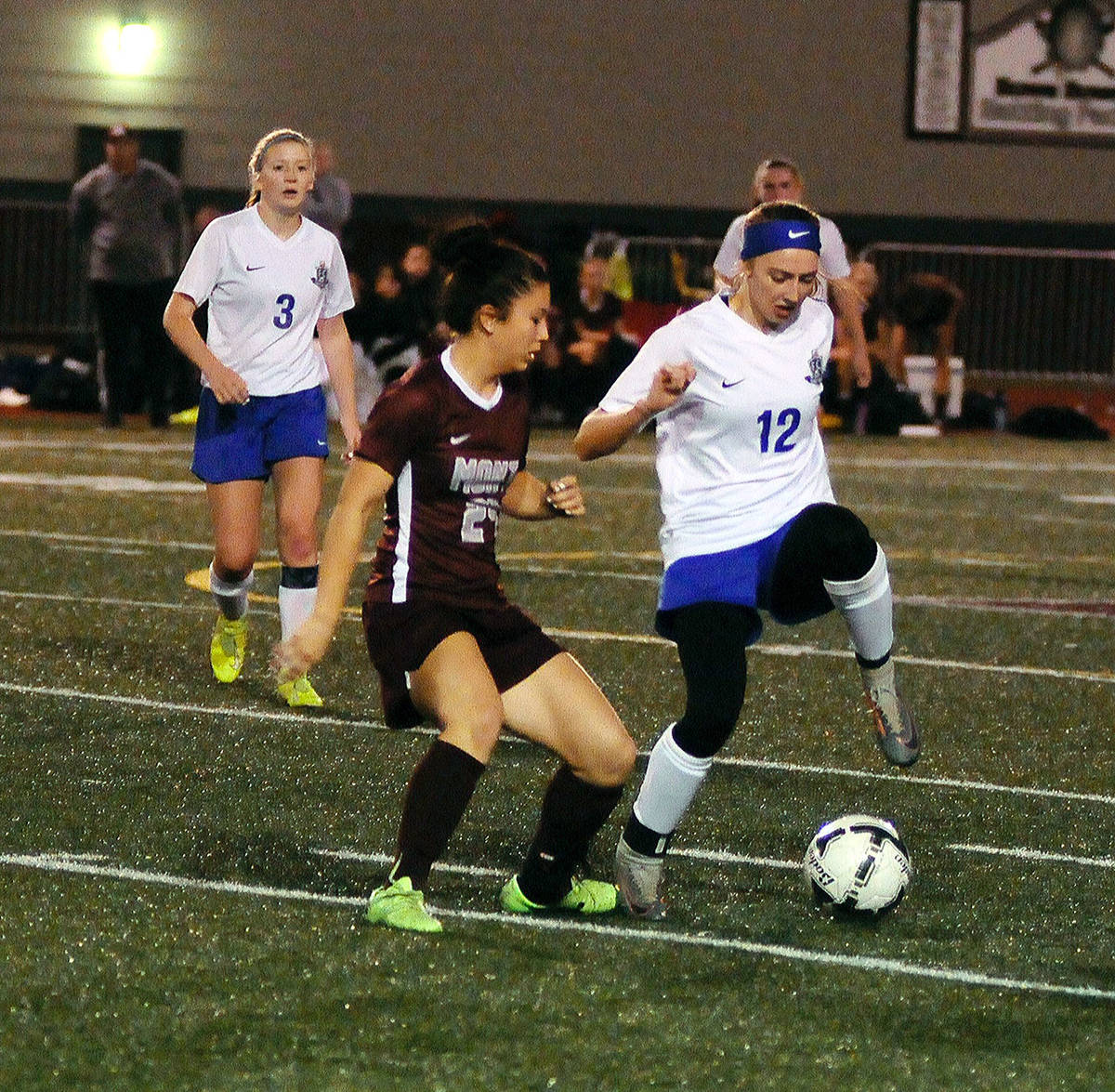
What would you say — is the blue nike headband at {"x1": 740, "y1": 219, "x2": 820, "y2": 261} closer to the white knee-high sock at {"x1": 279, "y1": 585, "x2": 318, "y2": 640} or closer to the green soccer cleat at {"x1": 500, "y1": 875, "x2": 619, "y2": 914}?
the green soccer cleat at {"x1": 500, "y1": 875, "x2": 619, "y2": 914}

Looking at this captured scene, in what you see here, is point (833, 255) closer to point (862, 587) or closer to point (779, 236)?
point (862, 587)

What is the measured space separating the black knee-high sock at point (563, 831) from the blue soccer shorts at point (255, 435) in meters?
3.21

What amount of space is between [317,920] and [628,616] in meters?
5.50

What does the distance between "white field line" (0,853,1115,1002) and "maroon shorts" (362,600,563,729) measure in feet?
1.63

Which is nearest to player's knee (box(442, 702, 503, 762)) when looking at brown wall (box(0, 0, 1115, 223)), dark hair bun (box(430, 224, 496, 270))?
dark hair bun (box(430, 224, 496, 270))

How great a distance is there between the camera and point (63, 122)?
26297 millimetres

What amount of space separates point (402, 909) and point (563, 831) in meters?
0.45

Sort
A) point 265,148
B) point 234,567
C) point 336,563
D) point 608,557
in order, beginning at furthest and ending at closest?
point 608,557 → point 234,567 → point 265,148 → point 336,563

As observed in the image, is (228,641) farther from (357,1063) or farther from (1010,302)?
(1010,302)

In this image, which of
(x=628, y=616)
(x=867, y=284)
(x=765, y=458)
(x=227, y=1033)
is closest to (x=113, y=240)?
(x=867, y=284)

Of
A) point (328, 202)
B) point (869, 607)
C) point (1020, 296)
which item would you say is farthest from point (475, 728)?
point (1020, 296)

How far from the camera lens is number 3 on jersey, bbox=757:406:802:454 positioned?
6.18m

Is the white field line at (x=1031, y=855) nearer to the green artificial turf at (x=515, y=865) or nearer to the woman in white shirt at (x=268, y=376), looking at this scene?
the green artificial turf at (x=515, y=865)

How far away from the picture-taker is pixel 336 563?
552 centimetres
